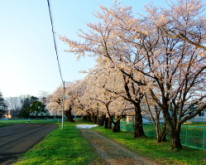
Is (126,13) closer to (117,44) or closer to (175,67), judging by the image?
(117,44)

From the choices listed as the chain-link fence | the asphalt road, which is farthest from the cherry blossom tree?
the asphalt road

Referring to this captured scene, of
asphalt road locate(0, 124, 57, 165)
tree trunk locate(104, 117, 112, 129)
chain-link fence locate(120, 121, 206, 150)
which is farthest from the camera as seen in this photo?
tree trunk locate(104, 117, 112, 129)

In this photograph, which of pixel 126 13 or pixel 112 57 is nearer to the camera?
pixel 126 13

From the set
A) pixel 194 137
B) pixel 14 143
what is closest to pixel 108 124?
pixel 14 143

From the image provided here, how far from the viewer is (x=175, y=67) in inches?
454

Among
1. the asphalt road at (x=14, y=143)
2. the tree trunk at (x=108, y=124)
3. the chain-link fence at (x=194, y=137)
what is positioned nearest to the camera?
the asphalt road at (x=14, y=143)

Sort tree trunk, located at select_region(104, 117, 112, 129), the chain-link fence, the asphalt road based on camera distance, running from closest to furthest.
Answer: the asphalt road, the chain-link fence, tree trunk, located at select_region(104, 117, 112, 129)

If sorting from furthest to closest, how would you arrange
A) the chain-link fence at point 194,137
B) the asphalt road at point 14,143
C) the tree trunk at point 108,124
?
the tree trunk at point 108,124 < the chain-link fence at point 194,137 < the asphalt road at point 14,143

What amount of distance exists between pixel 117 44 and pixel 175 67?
3339 mm

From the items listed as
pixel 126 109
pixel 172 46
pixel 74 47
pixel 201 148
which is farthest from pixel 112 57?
pixel 126 109

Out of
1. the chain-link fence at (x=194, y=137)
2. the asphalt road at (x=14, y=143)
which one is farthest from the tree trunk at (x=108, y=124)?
the chain-link fence at (x=194, y=137)

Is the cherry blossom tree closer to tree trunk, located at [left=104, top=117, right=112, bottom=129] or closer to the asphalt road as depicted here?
the asphalt road

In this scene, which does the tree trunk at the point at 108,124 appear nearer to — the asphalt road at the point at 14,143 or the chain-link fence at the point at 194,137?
the asphalt road at the point at 14,143

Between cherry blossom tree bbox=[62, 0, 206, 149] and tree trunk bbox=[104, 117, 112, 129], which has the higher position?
cherry blossom tree bbox=[62, 0, 206, 149]
